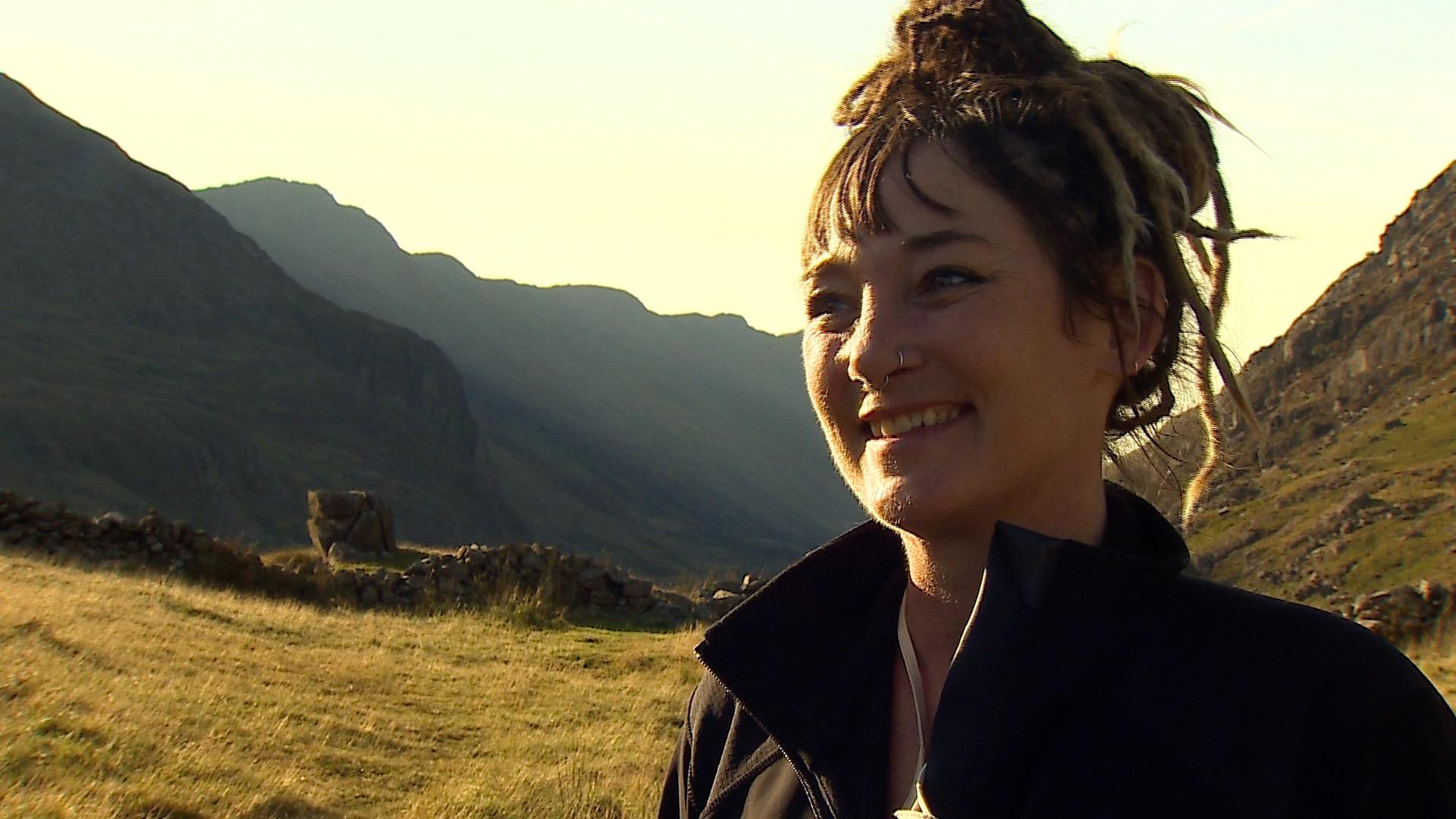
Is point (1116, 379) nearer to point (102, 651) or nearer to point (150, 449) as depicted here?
point (102, 651)

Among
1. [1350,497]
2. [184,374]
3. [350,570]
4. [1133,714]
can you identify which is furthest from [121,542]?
[184,374]

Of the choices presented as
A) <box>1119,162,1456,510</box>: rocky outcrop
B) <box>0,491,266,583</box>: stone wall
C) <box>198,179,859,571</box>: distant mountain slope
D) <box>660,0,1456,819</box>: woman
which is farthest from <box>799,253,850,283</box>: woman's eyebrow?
<box>198,179,859,571</box>: distant mountain slope

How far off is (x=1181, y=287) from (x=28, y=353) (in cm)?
7547

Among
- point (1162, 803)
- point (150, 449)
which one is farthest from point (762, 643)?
point (150, 449)

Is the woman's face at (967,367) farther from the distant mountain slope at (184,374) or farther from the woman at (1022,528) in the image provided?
the distant mountain slope at (184,374)

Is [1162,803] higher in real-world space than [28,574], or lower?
higher

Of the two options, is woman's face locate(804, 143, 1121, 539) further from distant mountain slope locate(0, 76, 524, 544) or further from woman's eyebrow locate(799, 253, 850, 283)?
distant mountain slope locate(0, 76, 524, 544)

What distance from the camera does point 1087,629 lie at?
5.06 ft

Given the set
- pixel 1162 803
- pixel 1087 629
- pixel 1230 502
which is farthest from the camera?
pixel 1230 502

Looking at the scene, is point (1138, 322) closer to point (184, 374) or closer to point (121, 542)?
point (121, 542)

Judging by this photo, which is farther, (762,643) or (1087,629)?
(762,643)

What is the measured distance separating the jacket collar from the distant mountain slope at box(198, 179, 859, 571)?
293 feet

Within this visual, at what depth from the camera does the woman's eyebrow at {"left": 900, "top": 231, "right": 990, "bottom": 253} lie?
1.66 m

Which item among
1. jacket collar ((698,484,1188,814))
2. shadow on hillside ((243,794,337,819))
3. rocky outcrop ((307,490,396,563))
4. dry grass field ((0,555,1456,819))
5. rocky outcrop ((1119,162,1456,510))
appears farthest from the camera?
rocky outcrop ((1119,162,1456,510))
